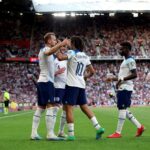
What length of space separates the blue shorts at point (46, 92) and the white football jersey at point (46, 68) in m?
0.10

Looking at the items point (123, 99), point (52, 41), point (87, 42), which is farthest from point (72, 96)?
point (87, 42)

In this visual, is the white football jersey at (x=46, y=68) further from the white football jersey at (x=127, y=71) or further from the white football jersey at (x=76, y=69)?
the white football jersey at (x=127, y=71)

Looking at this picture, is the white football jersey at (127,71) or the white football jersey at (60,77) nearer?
the white football jersey at (60,77)

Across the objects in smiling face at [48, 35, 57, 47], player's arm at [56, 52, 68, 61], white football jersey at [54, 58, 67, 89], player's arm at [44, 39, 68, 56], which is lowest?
white football jersey at [54, 58, 67, 89]

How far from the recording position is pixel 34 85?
59.3 metres

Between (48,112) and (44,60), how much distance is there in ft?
3.78

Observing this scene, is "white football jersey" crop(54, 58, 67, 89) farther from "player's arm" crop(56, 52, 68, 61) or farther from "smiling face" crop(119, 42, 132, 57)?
"smiling face" crop(119, 42, 132, 57)

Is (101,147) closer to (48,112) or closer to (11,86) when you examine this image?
(48,112)

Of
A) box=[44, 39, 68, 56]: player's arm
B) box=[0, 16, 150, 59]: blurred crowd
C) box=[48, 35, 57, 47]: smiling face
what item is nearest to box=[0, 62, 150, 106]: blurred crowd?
box=[0, 16, 150, 59]: blurred crowd

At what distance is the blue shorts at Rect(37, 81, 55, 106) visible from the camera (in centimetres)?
1089

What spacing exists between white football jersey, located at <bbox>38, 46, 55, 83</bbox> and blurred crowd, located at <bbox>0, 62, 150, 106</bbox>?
44739mm

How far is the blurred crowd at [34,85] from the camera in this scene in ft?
190

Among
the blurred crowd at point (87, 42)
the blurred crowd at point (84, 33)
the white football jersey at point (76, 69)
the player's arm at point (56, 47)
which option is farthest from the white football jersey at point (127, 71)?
the blurred crowd at point (84, 33)

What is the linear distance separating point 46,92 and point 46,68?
1.84 ft
